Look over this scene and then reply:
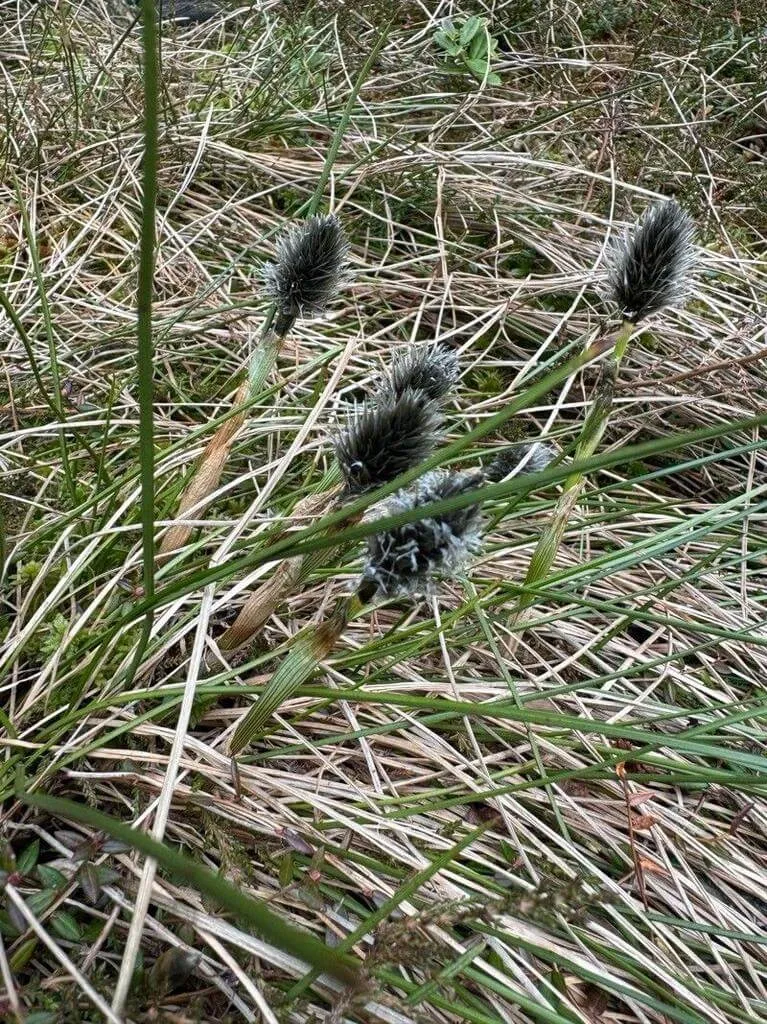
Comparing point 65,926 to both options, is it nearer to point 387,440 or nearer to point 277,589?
point 277,589

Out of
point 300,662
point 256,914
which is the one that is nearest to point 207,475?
point 300,662

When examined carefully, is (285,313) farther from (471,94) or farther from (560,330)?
(471,94)

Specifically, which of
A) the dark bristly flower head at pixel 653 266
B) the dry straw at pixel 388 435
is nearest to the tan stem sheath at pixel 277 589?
the dry straw at pixel 388 435

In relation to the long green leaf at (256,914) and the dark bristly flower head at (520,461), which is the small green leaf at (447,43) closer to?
the dark bristly flower head at (520,461)

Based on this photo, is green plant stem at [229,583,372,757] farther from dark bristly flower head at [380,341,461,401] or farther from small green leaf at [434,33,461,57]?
small green leaf at [434,33,461,57]

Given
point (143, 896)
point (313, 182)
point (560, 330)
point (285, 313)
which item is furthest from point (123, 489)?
point (313, 182)

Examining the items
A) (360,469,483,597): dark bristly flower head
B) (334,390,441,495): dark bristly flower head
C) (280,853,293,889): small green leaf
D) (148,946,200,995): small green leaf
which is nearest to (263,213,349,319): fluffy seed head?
(334,390,441,495): dark bristly flower head
